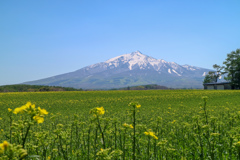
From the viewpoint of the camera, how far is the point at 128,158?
14.5ft

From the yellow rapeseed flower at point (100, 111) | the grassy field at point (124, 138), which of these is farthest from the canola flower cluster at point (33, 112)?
the yellow rapeseed flower at point (100, 111)

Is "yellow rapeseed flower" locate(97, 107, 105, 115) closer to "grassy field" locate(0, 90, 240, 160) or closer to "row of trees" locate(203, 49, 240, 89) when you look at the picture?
"grassy field" locate(0, 90, 240, 160)

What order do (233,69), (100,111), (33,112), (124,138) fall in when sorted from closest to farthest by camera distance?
(33,112), (100,111), (124,138), (233,69)

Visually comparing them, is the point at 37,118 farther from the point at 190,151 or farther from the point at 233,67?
the point at 233,67

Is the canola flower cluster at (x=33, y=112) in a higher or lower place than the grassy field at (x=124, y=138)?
higher

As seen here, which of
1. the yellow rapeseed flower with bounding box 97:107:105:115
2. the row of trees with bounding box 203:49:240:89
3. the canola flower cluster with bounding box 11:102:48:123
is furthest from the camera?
the row of trees with bounding box 203:49:240:89

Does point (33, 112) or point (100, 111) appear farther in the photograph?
point (100, 111)

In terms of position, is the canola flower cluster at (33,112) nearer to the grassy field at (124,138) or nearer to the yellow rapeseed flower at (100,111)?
the grassy field at (124,138)

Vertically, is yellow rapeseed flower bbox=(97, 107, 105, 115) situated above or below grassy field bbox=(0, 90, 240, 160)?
above

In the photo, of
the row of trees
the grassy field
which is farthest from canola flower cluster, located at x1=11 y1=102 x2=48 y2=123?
the row of trees

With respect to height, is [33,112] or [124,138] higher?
[33,112]

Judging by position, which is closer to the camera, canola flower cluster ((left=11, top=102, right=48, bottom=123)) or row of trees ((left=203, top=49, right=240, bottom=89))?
canola flower cluster ((left=11, top=102, right=48, bottom=123))

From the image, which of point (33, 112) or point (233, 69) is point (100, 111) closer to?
point (33, 112)

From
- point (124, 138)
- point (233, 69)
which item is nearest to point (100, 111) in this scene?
point (124, 138)
